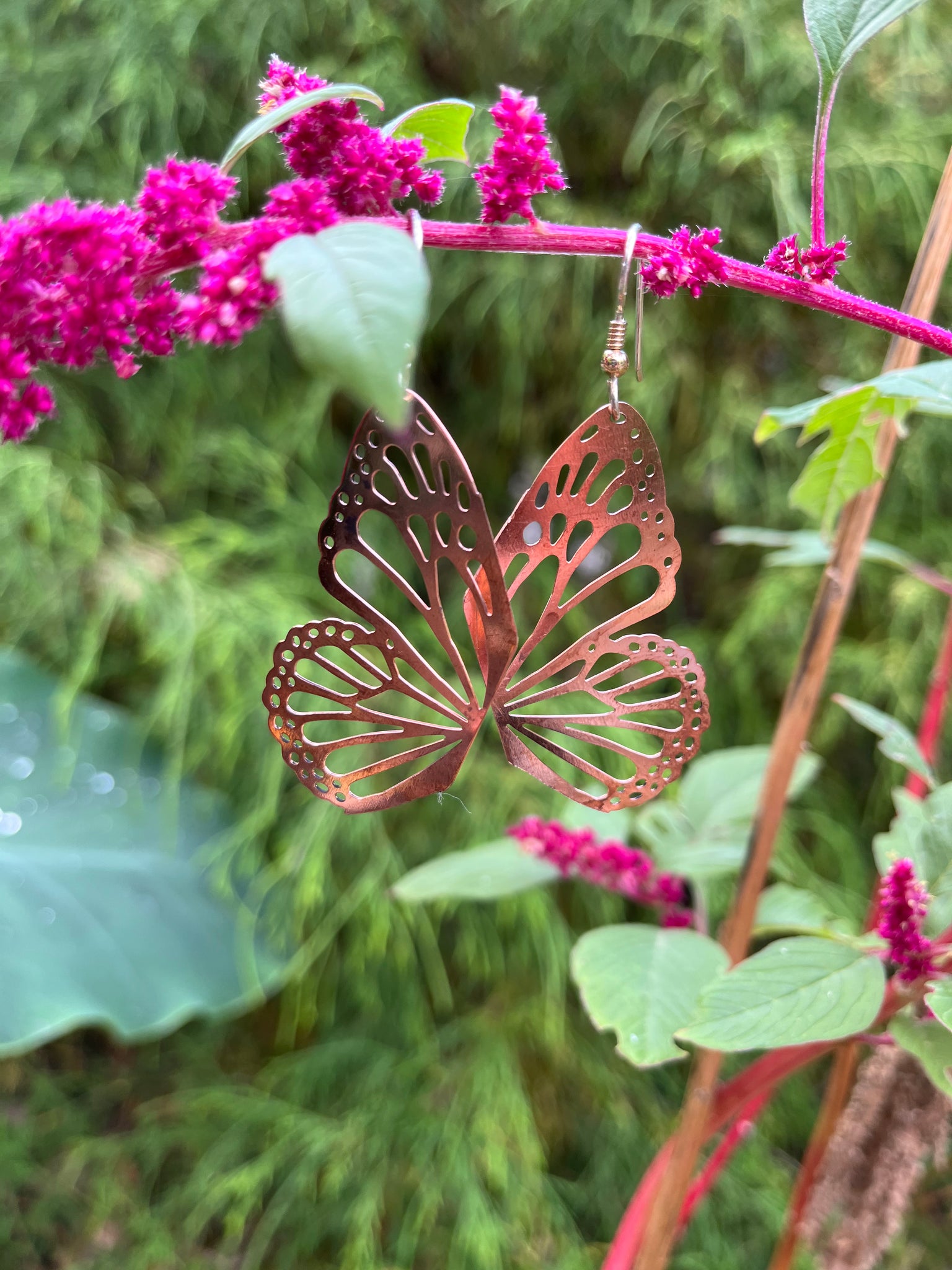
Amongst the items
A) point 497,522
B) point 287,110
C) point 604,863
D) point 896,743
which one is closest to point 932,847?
point 896,743

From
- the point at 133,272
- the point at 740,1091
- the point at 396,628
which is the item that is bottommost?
the point at 740,1091

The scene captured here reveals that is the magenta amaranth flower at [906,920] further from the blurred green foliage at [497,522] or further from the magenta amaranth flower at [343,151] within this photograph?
the blurred green foliage at [497,522]

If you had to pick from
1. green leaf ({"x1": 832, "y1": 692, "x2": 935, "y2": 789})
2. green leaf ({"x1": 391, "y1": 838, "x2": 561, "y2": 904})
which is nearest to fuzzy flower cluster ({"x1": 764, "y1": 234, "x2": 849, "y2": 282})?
green leaf ({"x1": 832, "y1": 692, "x2": 935, "y2": 789})

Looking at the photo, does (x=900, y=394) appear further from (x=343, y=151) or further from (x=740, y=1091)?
(x=740, y=1091)

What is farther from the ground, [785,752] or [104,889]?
[785,752]

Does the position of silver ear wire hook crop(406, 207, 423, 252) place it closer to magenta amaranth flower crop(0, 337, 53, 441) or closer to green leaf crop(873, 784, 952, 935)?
magenta amaranth flower crop(0, 337, 53, 441)

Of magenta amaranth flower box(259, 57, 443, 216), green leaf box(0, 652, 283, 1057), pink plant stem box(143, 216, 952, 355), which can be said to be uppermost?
magenta amaranth flower box(259, 57, 443, 216)

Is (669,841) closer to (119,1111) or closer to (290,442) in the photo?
(290,442)

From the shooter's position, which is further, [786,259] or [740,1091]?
[740,1091]
